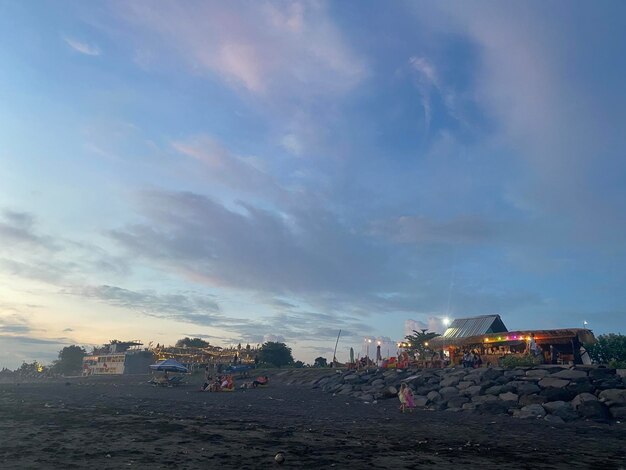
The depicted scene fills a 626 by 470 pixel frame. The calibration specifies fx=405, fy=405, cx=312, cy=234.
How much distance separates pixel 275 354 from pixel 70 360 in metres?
75.5

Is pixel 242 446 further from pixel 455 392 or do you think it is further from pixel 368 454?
pixel 455 392

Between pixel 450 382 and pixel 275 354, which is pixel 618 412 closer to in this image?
pixel 450 382

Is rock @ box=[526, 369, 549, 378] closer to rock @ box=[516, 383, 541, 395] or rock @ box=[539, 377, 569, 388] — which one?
rock @ box=[539, 377, 569, 388]

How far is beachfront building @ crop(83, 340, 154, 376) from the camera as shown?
262 feet

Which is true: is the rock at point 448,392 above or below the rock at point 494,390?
below

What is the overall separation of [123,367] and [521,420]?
260 feet

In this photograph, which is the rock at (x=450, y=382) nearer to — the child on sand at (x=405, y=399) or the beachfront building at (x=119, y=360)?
the child on sand at (x=405, y=399)

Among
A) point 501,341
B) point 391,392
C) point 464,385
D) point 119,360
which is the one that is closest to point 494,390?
point 464,385

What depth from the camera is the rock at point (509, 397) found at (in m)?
21.3

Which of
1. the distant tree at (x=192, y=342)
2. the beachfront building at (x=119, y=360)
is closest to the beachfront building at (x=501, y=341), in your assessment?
the beachfront building at (x=119, y=360)

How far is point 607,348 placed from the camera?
112ft

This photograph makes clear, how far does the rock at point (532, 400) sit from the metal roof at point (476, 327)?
1864cm

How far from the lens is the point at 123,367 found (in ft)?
262

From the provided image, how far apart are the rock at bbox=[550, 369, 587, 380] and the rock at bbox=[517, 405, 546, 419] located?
14.4 feet
